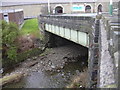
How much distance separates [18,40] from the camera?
81.0 ft

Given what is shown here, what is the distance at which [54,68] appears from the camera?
21.4m

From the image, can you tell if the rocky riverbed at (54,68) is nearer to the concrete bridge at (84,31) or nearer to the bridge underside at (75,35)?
the bridge underside at (75,35)

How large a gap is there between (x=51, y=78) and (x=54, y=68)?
2.88 m

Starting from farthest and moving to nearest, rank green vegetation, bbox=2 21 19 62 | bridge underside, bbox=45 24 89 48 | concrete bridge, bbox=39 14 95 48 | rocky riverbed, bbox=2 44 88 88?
green vegetation, bbox=2 21 19 62 → rocky riverbed, bbox=2 44 88 88 → bridge underside, bbox=45 24 89 48 → concrete bridge, bbox=39 14 95 48

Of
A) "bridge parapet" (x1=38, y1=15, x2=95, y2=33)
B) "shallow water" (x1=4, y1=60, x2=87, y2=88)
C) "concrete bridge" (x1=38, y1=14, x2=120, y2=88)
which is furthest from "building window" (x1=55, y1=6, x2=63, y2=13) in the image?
"shallow water" (x1=4, y1=60, x2=87, y2=88)

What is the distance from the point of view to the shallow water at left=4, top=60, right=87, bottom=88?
16969mm

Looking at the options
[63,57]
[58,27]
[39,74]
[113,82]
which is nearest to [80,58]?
[63,57]

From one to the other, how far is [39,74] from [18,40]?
682cm

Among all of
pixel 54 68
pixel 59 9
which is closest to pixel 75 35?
pixel 54 68

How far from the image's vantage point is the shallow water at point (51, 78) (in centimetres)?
1697

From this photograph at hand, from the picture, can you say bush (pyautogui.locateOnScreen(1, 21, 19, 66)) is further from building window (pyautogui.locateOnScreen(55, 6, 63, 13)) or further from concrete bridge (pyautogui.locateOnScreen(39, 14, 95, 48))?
building window (pyautogui.locateOnScreen(55, 6, 63, 13))

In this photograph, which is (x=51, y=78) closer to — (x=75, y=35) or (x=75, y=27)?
(x=75, y=35)

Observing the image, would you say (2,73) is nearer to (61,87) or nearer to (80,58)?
(61,87)

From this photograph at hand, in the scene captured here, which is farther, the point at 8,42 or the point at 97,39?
the point at 8,42
